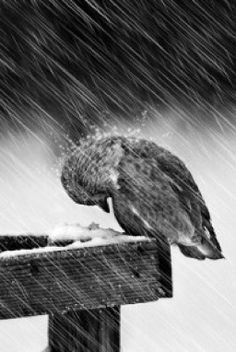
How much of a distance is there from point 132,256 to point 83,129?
3.40 m

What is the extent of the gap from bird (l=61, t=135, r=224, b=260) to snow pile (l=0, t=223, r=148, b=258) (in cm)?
23

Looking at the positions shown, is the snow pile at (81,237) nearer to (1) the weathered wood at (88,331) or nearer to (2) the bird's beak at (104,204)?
(1) the weathered wood at (88,331)

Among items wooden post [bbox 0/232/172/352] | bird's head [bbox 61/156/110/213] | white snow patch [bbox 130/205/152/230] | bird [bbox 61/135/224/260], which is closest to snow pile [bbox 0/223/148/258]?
wooden post [bbox 0/232/172/352]

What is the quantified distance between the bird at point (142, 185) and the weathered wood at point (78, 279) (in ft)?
1.08

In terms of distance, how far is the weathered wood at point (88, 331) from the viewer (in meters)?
1.29

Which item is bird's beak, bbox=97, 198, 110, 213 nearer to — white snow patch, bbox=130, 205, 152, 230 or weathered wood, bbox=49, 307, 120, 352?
white snow patch, bbox=130, 205, 152, 230

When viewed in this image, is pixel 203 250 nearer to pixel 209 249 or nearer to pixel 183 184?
pixel 209 249

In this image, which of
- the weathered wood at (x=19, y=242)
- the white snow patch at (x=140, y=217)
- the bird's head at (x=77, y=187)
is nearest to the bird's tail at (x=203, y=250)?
the white snow patch at (x=140, y=217)

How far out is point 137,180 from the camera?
1731mm

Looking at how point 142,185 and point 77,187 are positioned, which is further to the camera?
point 77,187

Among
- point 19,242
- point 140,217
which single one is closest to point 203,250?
point 140,217

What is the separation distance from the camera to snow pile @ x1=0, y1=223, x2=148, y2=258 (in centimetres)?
127

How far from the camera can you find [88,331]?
1292 mm

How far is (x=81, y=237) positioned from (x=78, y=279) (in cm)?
11
